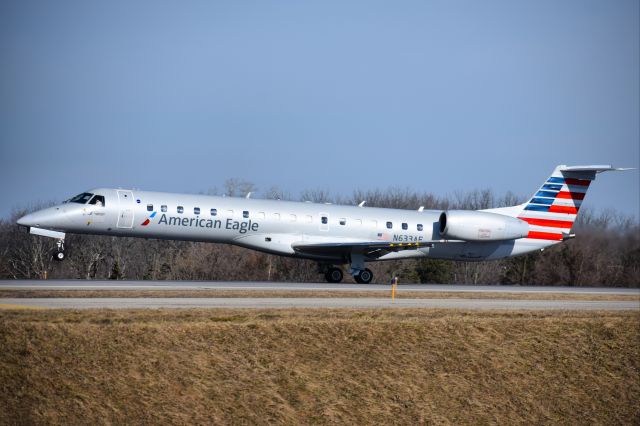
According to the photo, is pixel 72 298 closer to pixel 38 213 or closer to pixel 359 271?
pixel 38 213

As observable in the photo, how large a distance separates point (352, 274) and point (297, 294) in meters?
10.3

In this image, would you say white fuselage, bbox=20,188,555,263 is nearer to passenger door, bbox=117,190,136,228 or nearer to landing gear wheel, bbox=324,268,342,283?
passenger door, bbox=117,190,136,228

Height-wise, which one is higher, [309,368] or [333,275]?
[333,275]

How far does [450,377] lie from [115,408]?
814 centimetres

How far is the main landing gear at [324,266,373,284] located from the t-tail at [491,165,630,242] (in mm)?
8762

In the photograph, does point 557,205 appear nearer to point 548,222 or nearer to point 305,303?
point 548,222

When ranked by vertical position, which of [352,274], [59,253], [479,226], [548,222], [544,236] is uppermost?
[548,222]

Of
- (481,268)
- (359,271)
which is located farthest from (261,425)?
(481,268)

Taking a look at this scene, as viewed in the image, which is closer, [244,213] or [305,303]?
[305,303]

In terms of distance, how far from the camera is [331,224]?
40500 mm

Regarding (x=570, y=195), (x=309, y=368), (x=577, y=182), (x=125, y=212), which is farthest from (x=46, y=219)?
(x=577, y=182)

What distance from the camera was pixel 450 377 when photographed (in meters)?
21.2

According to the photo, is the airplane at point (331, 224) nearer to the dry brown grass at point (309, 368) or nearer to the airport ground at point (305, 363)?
the airport ground at point (305, 363)

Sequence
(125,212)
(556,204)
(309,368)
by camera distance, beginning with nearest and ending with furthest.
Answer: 1. (309,368)
2. (125,212)
3. (556,204)
